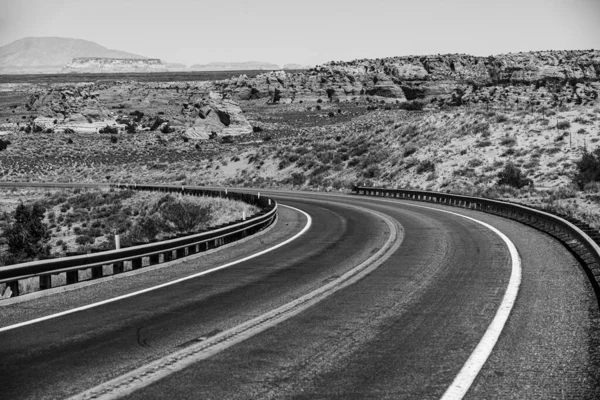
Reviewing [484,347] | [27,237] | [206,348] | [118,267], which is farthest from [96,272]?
[27,237]

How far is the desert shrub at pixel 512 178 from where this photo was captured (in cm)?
4094

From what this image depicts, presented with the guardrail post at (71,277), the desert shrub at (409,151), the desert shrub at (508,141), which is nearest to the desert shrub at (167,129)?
the desert shrub at (409,151)

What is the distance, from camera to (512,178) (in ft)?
135

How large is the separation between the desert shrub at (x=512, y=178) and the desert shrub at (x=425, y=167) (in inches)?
313

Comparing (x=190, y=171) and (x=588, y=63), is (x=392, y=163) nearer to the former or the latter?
(x=190, y=171)

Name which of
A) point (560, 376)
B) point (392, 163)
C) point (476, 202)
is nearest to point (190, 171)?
point (392, 163)

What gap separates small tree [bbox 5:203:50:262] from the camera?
3145 centimetres

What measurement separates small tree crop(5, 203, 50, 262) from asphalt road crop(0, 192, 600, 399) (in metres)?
19.0

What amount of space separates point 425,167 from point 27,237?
27.5 metres

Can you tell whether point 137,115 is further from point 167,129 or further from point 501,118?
point 501,118

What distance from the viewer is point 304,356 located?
7.14 metres

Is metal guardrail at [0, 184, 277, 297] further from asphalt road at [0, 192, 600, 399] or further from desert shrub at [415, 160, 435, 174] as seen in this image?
desert shrub at [415, 160, 435, 174]

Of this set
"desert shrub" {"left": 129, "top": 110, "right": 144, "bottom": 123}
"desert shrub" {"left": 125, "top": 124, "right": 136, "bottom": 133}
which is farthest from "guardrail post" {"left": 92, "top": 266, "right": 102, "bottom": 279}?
"desert shrub" {"left": 129, "top": 110, "right": 144, "bottom": 123}

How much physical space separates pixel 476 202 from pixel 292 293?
2077cm
